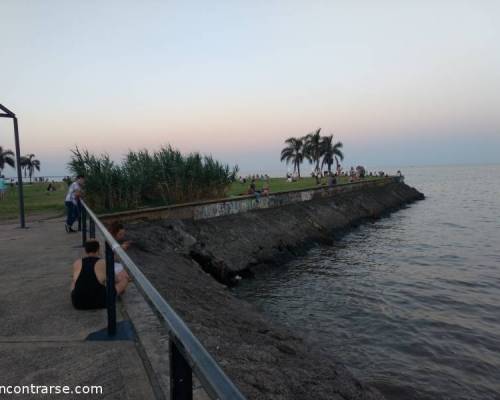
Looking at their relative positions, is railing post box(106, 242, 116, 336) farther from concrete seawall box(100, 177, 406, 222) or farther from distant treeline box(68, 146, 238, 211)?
distant treeline box(68, 146, 238, 211)

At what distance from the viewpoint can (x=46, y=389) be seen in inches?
103

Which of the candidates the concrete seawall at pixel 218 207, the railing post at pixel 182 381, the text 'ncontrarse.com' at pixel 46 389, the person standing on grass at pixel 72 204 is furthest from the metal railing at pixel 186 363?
the concrete seawall at pixel 218 207

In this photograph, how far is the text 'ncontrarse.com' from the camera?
8.48 feet

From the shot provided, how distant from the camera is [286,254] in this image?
14156 millimetres

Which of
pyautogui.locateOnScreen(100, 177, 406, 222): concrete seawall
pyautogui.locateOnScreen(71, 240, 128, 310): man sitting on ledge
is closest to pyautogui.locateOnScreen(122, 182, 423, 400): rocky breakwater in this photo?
pyautogui.locateOnScreen(100, 177, 406, 222): concrete seawall

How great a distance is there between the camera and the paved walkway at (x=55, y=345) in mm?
2723

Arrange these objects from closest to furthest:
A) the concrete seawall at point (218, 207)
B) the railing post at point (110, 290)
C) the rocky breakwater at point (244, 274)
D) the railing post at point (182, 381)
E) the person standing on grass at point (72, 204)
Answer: the railing post at point (182, 381)
the railing post at point (110, 290)
the rocky breakwater at point (244, 274)
the person standing on grass at point (72, 204)
the concrete seawall at point (218, 207)

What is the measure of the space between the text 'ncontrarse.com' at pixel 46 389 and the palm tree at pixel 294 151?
6292 cm

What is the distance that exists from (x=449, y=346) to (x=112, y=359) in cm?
601

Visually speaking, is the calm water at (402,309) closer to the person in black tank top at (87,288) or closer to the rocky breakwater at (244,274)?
the rocky breakwater at (244,274)

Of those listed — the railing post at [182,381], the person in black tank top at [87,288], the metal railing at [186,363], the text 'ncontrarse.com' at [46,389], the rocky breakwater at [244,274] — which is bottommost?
the rocky breakwater at [244,274]

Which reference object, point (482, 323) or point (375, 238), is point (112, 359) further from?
point (375, 238)

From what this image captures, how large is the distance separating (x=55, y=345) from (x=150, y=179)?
11.5m

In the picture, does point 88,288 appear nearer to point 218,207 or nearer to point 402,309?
point 402,309
